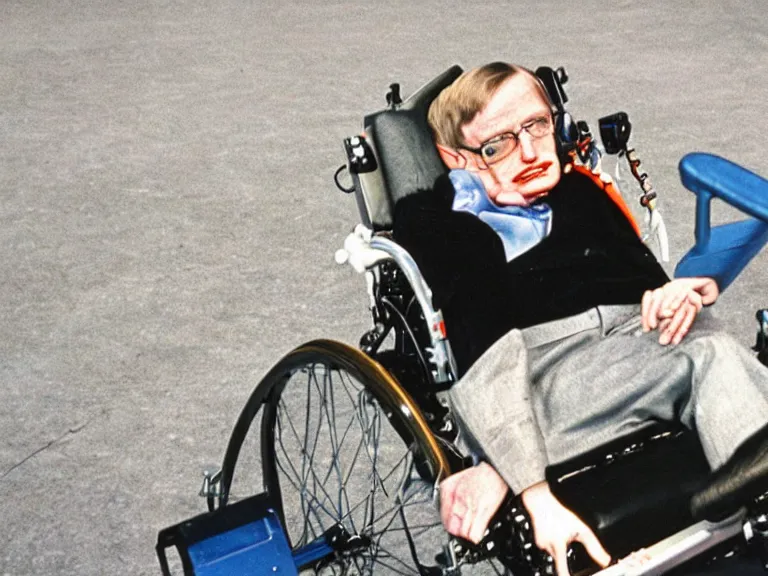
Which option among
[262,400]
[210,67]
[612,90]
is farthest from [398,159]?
[210,67]

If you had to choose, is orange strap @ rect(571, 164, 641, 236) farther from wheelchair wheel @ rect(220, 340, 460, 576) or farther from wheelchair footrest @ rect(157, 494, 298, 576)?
wheelchair footrest @ rect(157, 494, 298, 576)

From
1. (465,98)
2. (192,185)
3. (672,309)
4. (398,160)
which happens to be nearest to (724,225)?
(672,309)

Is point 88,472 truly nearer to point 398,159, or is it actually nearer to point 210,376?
point 210,376

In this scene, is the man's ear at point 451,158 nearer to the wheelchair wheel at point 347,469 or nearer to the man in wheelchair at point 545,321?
the man in wheelchair at point 545,321

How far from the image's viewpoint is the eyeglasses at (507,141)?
242cm

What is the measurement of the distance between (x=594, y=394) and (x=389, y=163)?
778 mm

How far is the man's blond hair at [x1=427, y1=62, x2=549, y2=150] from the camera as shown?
8.00 feet

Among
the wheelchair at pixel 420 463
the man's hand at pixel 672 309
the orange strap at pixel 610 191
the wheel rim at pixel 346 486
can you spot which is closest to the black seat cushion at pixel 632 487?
the wheelchair at pixel 420 463

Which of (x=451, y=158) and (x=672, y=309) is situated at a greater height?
(x=451, y=158)

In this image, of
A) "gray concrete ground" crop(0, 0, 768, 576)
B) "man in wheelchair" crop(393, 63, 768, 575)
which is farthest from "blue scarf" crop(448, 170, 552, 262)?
"gray concrete ground" crop(0, 0, 768, 576)

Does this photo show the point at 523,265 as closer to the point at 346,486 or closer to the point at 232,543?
the point at 232,543

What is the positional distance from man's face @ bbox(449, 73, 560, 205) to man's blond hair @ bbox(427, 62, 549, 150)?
0.02m

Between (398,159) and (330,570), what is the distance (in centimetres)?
95

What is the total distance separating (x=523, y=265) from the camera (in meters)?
2.31
